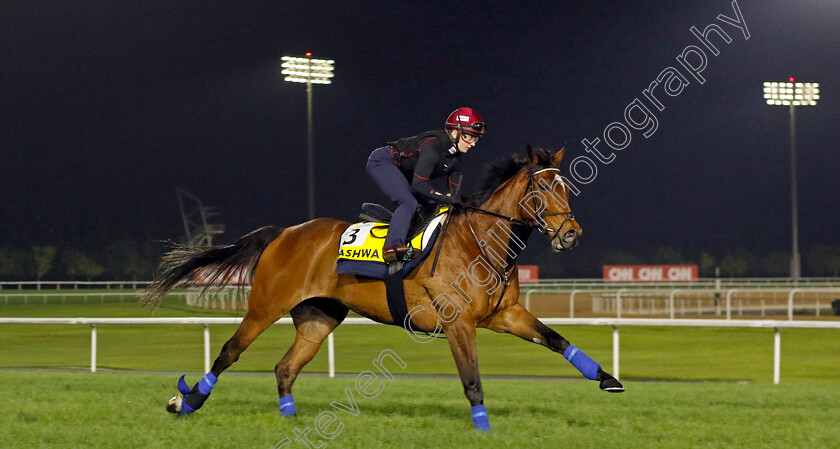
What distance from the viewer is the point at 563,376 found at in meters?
9.86

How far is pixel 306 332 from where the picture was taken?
5.63m

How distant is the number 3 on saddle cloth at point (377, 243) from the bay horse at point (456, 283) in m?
0.06

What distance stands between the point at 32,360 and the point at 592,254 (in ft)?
188

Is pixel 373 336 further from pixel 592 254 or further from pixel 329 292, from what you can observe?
→ pixel 592 254

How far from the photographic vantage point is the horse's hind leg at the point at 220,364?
538 cm

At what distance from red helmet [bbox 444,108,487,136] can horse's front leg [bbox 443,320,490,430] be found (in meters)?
1.08

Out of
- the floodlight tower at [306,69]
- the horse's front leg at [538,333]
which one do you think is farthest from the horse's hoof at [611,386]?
the floodlight tower at [306,69]

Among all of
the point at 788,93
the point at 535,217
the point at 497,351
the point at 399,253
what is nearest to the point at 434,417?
the point at 399,253

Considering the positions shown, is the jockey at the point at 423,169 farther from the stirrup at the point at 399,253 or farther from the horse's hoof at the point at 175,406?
the horse's hoof at the point at 175,406

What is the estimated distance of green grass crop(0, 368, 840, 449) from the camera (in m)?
4.52

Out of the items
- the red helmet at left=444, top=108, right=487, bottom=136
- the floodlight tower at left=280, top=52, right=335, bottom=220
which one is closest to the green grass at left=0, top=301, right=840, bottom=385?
the red helmet at left=444, top=108, right=487, bottom=136

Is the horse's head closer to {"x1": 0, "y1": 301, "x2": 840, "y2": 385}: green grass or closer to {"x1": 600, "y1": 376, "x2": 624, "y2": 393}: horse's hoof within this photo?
{"x1": 600, "y1": 376, "x2": 624, "y2": 393}: horse's hoof

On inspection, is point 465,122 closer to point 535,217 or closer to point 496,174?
point 496,174

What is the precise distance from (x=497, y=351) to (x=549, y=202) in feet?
28.3
